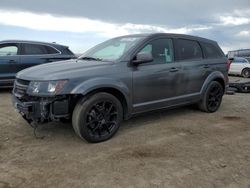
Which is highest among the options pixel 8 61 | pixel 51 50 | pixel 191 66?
pixel 51 50

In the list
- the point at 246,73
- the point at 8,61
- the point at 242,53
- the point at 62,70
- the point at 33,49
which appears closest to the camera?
the point at 62,70

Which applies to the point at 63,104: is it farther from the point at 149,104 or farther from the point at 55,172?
the point at 149,104

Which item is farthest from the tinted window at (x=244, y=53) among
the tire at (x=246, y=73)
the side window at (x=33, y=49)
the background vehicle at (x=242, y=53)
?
the side window at (x=33, y=49)

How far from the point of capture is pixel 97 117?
466 centimetres

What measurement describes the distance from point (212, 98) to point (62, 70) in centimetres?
367

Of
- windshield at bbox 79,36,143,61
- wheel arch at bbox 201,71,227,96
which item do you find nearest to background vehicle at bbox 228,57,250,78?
wheel arch at bbox 201,71,227,96

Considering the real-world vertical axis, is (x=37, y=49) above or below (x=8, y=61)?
above

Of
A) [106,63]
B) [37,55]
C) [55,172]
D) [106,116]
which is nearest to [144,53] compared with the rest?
[106,63]

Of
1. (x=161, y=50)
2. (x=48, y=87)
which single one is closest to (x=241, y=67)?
(x=161, y=50)

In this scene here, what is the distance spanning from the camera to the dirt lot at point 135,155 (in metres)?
3.46

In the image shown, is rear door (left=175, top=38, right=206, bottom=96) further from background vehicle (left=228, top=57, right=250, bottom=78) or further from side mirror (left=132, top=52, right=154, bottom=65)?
background vehicle (left=228, top=57, right=250, bottom=78)

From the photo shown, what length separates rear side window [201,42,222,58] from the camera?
667 cm

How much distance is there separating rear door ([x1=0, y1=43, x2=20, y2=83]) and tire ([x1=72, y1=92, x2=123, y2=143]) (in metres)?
5.09

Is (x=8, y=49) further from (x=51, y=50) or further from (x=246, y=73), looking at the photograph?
(x=246, y=73)
